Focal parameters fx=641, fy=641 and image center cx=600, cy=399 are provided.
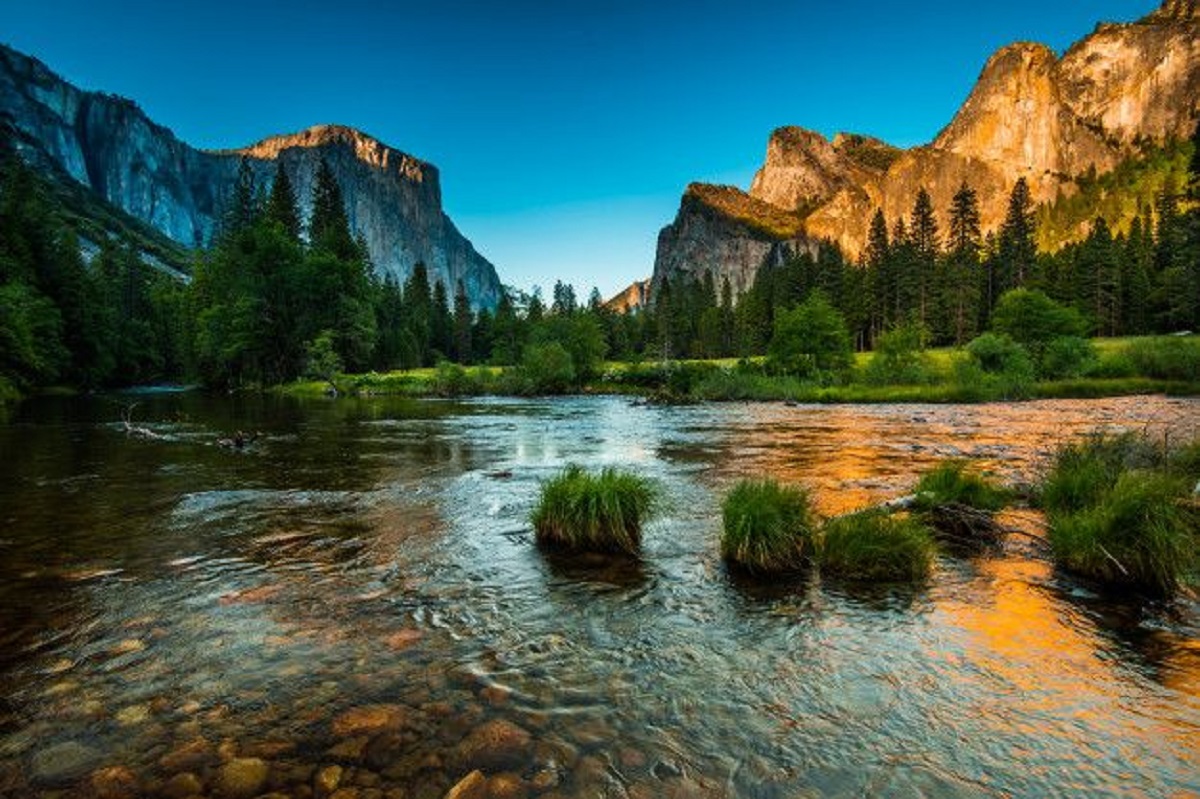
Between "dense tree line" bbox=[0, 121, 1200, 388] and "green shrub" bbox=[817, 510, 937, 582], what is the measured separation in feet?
163

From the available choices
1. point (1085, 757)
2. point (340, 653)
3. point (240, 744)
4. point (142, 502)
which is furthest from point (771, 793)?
point (142, 502)

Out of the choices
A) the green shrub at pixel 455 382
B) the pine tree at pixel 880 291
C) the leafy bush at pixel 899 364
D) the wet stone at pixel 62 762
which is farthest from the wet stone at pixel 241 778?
the pine tree at pixel 880 291

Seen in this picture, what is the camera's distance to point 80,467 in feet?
56.0

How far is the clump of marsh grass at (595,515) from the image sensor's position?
9.66 meters

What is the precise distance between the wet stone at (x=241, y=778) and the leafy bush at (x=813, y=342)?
5816 cm

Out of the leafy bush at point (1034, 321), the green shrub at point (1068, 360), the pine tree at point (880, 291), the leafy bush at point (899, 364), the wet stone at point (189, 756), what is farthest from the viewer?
the pine tree at point (880, 291)

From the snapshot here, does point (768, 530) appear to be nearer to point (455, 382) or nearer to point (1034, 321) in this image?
point (455, 382)

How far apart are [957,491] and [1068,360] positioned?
1917 inches

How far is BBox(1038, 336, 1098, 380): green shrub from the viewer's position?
158 feet

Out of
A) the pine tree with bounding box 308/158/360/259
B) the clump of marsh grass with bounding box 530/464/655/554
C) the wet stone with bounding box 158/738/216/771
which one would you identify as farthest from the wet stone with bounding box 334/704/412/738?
the pine tree with bounding box 308/158/360/259

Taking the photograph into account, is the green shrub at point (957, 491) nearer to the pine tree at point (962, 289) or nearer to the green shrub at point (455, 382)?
the green shrub at point (455, 382)

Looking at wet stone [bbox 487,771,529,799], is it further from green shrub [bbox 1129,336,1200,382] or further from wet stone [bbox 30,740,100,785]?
green shrub [bbox 1129,336,1200,382]

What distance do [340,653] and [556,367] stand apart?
198ft

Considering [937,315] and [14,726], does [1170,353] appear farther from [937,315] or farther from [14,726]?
[14,726]
